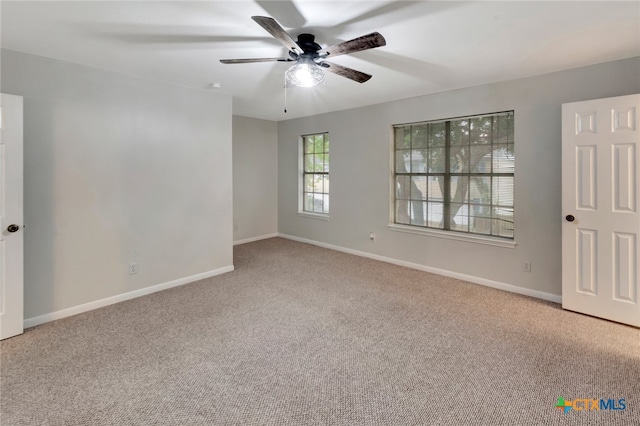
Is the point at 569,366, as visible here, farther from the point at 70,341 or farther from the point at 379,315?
the point at 70,341

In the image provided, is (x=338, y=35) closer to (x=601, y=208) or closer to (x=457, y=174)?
(x=457, y=174)

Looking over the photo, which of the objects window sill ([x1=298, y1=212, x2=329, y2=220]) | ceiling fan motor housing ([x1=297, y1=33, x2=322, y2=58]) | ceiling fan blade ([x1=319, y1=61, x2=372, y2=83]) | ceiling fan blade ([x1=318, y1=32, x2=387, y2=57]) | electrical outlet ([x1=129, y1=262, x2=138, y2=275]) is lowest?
electrical outlet ([x1=129, y1=262, x2=138, y2=275])

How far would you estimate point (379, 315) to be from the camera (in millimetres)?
2975

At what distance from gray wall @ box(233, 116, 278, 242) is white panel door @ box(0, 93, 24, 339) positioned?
3.42 m

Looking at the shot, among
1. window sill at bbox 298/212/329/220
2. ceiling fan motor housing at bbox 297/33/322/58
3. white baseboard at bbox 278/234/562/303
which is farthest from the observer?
window sill at bbox 298/212/329/220

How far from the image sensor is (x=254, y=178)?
20.2 feet

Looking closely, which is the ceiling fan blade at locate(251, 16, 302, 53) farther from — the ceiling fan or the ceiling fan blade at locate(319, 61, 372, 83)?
the ceiling fan blade at locate(319, 61, 372, 83)

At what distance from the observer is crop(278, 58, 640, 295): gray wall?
3.20m

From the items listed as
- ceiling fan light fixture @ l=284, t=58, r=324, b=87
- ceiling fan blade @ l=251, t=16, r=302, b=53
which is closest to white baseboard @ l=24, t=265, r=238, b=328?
ceiling fan light fixture @ l=284, t=58, r=324, b=87

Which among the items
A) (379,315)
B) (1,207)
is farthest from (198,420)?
(1,207)

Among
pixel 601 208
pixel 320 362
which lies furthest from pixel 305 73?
pixel 601 208

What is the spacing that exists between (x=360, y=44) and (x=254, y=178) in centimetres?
450

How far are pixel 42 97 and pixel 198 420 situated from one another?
3.08 m

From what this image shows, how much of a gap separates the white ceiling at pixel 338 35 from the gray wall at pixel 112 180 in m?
0.27
